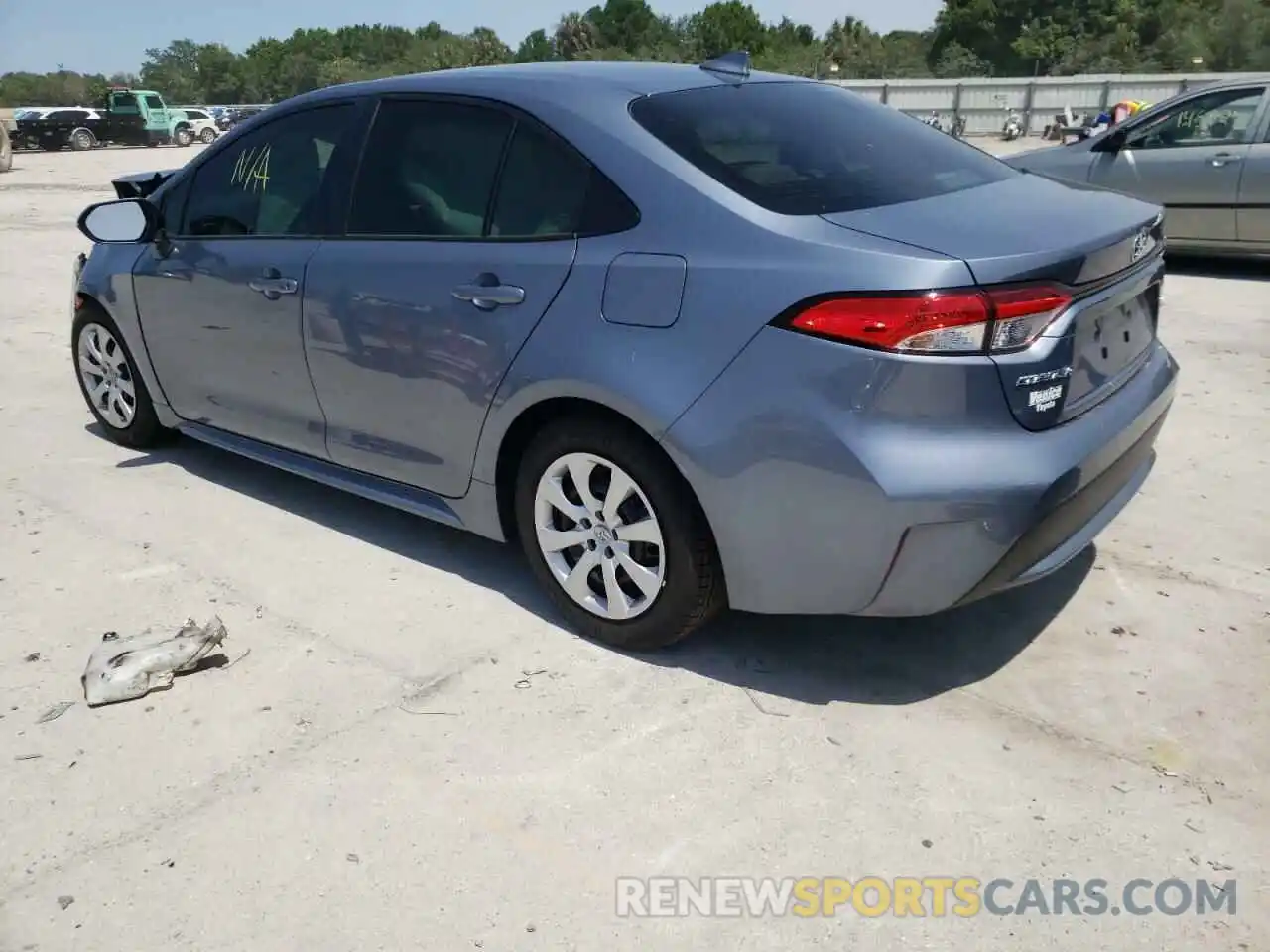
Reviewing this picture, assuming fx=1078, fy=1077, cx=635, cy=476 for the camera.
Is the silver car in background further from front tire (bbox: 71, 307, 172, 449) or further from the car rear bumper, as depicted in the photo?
front tire (bbox: 71, 307, 172, 449)

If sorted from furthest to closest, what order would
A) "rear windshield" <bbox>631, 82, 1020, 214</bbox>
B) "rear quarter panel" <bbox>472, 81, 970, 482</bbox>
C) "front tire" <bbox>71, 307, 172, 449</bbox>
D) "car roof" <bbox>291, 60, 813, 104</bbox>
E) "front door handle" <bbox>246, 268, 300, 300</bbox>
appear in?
1. "front tire" <bbox>71, 307, 172, 449</bbox>
2. "front door handle" <bbox>246, 268, 300, 300</bbox>
3. "car roof" <bbox>291, 60, 813, 104</bbox>
4. "rear windshield" <bbox>631, 82, 1020, 214</bbox>
5. "rear quarter panel" <bbox>472, 81, 970, 482</bbox>

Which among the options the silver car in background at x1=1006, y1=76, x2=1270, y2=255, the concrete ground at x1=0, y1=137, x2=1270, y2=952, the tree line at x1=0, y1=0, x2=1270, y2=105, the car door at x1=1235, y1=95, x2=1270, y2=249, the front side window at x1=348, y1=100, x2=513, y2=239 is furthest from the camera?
the tree line at x1=0, y1=0, x2=1270, y2=105

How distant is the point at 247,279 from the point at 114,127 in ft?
140

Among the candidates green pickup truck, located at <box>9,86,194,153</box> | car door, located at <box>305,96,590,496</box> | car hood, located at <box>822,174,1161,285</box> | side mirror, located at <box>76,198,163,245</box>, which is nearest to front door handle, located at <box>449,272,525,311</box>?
car door, located at <box>305,96,590,496</box>

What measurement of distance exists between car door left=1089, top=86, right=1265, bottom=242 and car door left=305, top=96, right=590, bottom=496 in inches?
265

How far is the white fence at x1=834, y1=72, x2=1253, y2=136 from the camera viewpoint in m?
30.7

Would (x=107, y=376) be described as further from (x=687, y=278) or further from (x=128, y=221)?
(x=687, y=278)

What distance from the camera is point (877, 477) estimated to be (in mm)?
2592

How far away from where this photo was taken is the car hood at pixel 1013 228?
2598 millimetres

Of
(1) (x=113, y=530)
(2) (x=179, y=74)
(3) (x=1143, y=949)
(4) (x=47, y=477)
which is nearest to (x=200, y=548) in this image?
(1) (x=113, y=530)

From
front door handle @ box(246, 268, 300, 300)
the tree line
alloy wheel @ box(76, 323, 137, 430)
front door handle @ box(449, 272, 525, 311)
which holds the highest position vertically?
the tree line

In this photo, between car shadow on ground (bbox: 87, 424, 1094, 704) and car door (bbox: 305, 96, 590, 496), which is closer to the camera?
car shadow on ground (bbox: 87, 424, 1094, 704)

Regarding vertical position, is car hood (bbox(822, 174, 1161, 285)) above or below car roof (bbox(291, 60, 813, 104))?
below

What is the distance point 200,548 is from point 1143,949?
341 centimetres
